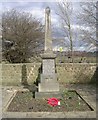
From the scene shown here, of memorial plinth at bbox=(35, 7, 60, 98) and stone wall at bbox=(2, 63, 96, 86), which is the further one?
stone wall at bbox=(2, 63, 96, 86)

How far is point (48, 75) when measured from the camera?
11414mm

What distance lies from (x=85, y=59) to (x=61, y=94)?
1131 cm

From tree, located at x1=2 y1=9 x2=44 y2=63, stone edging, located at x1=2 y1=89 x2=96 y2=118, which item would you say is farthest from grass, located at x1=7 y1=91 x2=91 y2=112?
tree, located at x1=2 y1=9 x2=44 y2=63

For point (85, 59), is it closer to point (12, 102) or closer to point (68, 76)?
point (68, 76)

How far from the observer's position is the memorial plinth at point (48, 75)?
11070 mm

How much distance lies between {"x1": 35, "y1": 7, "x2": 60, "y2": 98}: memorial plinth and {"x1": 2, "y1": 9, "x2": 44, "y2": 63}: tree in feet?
25.8

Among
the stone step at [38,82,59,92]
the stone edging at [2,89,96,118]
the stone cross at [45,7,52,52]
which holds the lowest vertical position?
the stone edging at [2,89,96,118]

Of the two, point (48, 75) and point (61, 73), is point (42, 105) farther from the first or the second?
point (61, 73)

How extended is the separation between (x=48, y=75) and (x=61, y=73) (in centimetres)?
550

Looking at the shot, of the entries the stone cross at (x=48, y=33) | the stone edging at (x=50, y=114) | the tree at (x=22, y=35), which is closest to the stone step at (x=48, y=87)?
the stone cross at (x=48, y=33)

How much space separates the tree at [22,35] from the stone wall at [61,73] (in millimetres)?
2978

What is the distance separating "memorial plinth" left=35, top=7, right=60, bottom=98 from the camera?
36.3 feet

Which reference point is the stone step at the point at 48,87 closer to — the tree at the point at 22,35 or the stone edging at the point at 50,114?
the stone edging at the point at 50,114

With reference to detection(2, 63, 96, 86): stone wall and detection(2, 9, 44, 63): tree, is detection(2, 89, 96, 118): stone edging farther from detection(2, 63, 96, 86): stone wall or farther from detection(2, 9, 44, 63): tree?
detection(2, 9, 44, 63): tree
